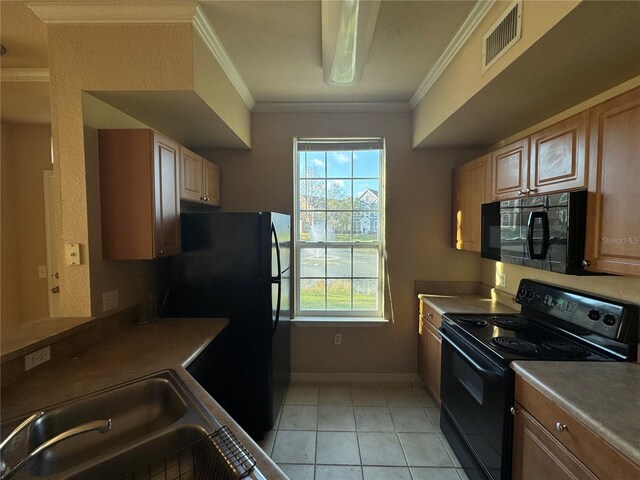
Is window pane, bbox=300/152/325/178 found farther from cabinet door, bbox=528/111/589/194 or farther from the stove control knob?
the stove control knob

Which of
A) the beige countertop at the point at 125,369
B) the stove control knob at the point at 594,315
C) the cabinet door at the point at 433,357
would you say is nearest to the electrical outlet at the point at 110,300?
the beige countertop at the point at 125,369

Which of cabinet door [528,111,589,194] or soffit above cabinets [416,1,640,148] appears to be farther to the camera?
cabinet door [528,111,589,194]

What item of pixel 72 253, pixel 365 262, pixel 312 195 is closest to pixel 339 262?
pixel 365 262

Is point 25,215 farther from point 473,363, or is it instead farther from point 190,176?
point 473,363

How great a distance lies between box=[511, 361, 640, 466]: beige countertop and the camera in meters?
0.86

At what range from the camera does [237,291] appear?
6.50 ft

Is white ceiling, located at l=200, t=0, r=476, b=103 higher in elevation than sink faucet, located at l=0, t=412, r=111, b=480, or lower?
higher

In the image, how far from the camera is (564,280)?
180 cm

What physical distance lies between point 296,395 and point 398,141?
100 inches

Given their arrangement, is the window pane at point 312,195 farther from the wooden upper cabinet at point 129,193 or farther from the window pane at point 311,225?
the wooden upper cabinet at point 129,193

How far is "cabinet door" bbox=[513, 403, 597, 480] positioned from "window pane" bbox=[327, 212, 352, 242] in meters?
1.87

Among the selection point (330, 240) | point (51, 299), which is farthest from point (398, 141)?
point (51, 299)

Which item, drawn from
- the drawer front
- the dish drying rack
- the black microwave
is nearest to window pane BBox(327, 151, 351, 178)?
the black microwave

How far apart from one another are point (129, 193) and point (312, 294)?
5.89 feet
